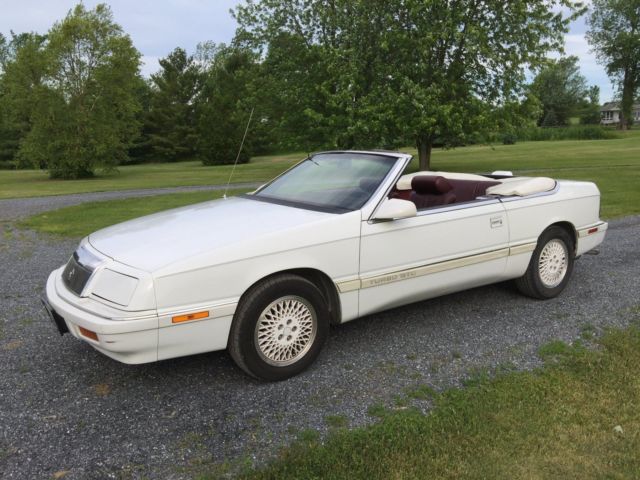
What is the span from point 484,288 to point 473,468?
319 centimetres

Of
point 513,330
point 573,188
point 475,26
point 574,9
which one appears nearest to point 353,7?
point 475,26

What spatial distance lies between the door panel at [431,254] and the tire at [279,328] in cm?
44

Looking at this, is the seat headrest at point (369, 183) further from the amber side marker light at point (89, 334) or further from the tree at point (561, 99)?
the tree at point (561, 99)

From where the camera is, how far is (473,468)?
2.72m

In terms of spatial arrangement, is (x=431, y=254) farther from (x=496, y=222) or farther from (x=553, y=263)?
(x=553, y=263)

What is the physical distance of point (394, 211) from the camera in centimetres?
397

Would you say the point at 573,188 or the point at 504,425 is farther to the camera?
the point at 573,188

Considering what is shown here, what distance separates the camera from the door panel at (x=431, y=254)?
4.03 m

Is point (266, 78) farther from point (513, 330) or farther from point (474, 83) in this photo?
point (513, 330)

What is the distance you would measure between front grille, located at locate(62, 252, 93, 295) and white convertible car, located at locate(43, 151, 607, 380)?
1 cm

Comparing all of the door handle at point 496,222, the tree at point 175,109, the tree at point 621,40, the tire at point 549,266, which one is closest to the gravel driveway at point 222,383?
the tire at point 549,266

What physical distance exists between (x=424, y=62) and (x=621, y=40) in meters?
52.9

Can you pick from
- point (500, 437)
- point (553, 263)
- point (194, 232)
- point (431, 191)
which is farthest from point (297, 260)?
point (553, 263)

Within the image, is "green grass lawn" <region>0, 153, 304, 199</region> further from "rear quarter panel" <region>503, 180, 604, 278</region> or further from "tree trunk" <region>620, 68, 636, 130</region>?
"tree trunk" <region>620, 68, 636, 130</region>
